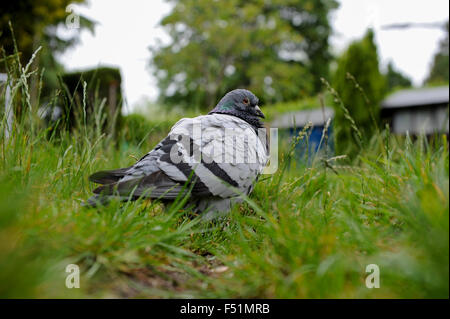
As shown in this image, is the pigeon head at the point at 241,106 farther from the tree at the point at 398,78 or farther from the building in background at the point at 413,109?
the tree at the point at 398,78

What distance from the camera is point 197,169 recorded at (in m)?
2.21

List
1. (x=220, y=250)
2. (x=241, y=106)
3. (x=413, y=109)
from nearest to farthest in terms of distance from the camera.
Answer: (x=220, y=250)
(x=241, y=106)
(x=413, y=109)

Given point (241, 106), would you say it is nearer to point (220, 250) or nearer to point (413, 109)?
point (220, 250)

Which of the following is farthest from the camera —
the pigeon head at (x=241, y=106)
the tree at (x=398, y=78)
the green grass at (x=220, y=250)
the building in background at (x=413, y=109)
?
the tree at (x=398, y=78)

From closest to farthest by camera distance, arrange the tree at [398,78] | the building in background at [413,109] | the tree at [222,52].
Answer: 1. the building in background at [413,109]
2. the tree at [222,52]
3. the tree at [398,78]

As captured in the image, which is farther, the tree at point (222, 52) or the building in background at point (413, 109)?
the tree at point (222, 52)

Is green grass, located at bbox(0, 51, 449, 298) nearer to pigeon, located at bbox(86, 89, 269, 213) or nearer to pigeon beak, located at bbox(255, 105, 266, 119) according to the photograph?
pigeon, located at bbox(86, 89, 269, 213)

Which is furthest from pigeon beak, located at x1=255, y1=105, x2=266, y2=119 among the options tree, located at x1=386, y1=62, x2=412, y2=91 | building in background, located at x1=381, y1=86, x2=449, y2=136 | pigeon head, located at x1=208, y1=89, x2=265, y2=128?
tree, located at x1=386, y1=62, x2=412, y2=91

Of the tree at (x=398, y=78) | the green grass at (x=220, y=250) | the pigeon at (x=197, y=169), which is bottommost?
the green grass at (x=220, y=250)

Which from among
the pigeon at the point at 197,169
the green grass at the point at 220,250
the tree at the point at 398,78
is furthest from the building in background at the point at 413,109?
the tree at the point at 398,78

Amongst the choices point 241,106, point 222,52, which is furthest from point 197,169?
point 222,52

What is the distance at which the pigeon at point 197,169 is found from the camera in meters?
2.09
